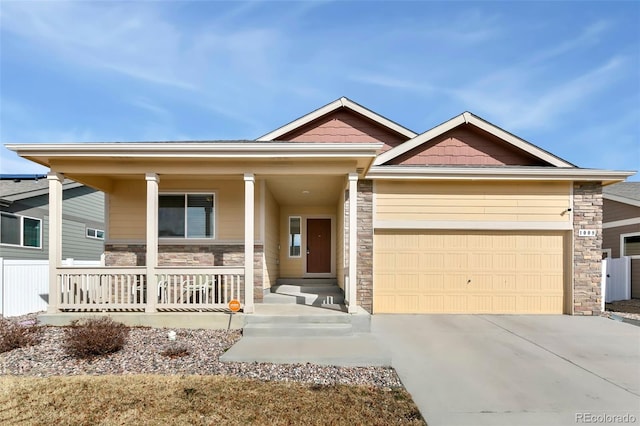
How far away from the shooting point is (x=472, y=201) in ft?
29.4

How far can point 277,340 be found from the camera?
6.32 metres

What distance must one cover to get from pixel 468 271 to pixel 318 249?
4677 millimetres

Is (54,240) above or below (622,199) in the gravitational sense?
below

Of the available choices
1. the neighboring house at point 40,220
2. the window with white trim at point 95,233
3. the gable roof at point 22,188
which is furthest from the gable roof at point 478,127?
the window with white trim at point 95,233

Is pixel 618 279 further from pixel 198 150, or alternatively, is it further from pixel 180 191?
pixel 180 191

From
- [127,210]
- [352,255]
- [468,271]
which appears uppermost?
[127,210]

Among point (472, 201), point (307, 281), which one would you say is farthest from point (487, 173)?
point (307, 281)

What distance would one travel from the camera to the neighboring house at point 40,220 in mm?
12523

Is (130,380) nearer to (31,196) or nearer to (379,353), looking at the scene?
(379,353)

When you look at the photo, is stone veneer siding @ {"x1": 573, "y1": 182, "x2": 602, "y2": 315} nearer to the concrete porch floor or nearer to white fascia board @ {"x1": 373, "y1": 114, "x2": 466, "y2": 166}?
white fascia board @ {"x1": 373, "y1": 114, "x2": 466, "y2": 166}

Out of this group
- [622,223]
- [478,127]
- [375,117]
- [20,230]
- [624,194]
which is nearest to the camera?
[478,127]

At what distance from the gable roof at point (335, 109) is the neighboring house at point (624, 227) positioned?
8936mm

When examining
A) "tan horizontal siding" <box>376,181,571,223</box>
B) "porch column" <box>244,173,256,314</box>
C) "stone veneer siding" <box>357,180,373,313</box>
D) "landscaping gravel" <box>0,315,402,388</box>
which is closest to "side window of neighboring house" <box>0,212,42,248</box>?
"landscaping gravel" <box>0,315,402,388</box>

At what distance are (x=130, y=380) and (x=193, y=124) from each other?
13.3 meters
